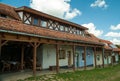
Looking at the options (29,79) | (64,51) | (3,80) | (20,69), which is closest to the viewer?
(3,80)

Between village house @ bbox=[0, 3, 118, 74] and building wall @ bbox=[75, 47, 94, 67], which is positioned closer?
village house @ bbox=[0, 3, 118, 74]

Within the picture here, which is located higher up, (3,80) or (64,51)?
(64,51)

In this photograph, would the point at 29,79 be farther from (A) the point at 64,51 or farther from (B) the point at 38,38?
(A) the point at 64,51

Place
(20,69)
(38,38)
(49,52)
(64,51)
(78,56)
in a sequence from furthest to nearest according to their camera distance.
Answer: (78,56), (64,51), (49,52), (20,69), (38,38)

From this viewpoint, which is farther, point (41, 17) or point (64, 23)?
point (64, 23)

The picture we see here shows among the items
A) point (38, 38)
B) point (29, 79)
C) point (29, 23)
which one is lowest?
point (29, 79)

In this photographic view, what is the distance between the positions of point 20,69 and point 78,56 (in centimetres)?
1045

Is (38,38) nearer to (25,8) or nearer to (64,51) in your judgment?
(25,8)

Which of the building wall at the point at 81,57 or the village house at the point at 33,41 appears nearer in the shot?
the village house at the point at 33,41

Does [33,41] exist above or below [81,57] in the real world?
above

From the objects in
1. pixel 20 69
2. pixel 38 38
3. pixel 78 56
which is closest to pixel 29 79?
pixel 38 38

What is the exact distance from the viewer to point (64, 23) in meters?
23.9

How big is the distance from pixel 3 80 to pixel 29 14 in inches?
311

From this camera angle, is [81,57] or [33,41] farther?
[81,57]
